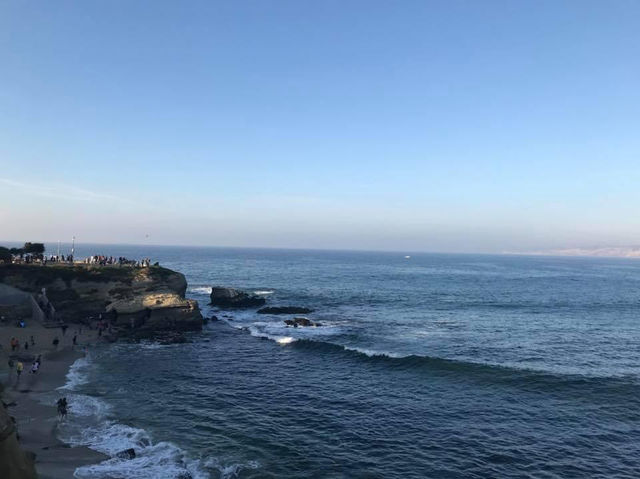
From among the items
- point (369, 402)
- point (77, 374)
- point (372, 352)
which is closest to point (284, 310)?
point (372, 352)

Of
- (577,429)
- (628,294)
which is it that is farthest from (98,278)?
(628,294)

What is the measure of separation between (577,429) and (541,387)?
7670 millimetres

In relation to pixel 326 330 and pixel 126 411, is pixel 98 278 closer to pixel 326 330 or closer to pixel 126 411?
pixel 326 330

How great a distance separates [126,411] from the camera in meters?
29.6

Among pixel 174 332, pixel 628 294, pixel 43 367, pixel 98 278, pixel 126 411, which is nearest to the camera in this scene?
pixel 126 411

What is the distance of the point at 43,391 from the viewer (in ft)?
106

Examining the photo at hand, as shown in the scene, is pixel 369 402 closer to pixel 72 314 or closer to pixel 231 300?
pixel 72 314

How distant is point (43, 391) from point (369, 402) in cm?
2435

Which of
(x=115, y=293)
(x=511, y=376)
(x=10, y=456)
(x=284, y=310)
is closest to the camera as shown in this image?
(x=10, y=456)

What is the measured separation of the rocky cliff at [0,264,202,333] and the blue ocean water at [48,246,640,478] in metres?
5.37

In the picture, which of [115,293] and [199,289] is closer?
[115,293]

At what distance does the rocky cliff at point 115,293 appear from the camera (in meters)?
56.7

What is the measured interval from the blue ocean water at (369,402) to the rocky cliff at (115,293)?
17.6ft

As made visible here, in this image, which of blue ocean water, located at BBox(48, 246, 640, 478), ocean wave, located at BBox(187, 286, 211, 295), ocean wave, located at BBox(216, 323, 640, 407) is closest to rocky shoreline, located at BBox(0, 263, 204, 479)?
blue ocean water, located at BBox(48, 246, 640, 478)
